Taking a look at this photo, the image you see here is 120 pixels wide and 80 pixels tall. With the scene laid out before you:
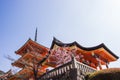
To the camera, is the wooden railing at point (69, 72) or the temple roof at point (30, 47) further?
the temple roof at point (30, 47)

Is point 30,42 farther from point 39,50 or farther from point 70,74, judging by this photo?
point 70,74

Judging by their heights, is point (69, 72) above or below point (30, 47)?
below

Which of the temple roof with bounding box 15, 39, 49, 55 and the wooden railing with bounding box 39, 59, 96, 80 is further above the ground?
the temple roof with bounding box 15, 39, 49, 55

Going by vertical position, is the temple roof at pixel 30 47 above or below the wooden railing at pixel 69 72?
above

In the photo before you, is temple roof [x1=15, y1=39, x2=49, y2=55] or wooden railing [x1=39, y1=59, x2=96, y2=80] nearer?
wooden railing [x1=39, y1=59, x2=96, y2=80]

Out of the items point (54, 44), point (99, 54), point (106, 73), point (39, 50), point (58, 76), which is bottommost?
point (106, 73)

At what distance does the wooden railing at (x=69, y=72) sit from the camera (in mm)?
10469

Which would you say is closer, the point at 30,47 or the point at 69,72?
the point at 69,72

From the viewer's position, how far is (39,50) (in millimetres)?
30734

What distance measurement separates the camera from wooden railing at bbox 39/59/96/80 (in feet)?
34.3

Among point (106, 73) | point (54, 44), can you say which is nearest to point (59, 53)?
point (54, 44)

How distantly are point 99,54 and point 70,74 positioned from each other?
10419 mm

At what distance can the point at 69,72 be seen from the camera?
423 inches

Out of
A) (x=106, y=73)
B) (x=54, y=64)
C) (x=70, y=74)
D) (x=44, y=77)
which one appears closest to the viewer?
(x=106, y=73)
